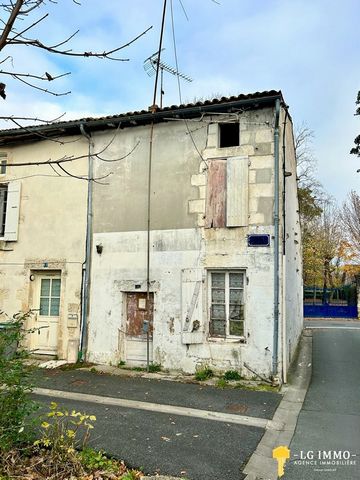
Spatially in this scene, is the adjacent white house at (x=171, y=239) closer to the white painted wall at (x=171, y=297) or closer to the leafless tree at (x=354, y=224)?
the white painted wall at (x=171, y=297)

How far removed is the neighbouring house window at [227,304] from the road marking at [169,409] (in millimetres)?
2237

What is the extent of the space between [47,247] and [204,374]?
5.09 m

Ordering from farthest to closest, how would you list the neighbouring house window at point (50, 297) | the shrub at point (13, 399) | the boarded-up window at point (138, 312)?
1. the neighbouring house window at point (50, 297)
2. the boarded-up window at point (138, 312)
3. the shrub at point (13, 399)

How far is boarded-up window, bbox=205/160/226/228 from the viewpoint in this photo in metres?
8.38

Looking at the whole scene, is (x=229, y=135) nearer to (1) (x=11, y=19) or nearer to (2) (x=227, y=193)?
(2) (x=227, y=193)

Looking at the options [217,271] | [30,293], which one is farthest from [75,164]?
[217,271]

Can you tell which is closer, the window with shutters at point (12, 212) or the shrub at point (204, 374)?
the shrub at point (204, 374)

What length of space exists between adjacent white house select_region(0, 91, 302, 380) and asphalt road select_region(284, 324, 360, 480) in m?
1.00

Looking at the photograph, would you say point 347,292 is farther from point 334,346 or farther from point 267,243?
point 267,243

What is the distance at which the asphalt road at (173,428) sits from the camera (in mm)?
4219


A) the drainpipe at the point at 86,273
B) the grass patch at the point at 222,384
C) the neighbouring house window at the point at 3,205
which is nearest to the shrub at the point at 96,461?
the grass patch at the point at 222,384

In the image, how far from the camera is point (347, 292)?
94.7ft

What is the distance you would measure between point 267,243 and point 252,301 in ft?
4.09

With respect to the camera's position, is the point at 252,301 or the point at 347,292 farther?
the point at 347,292
